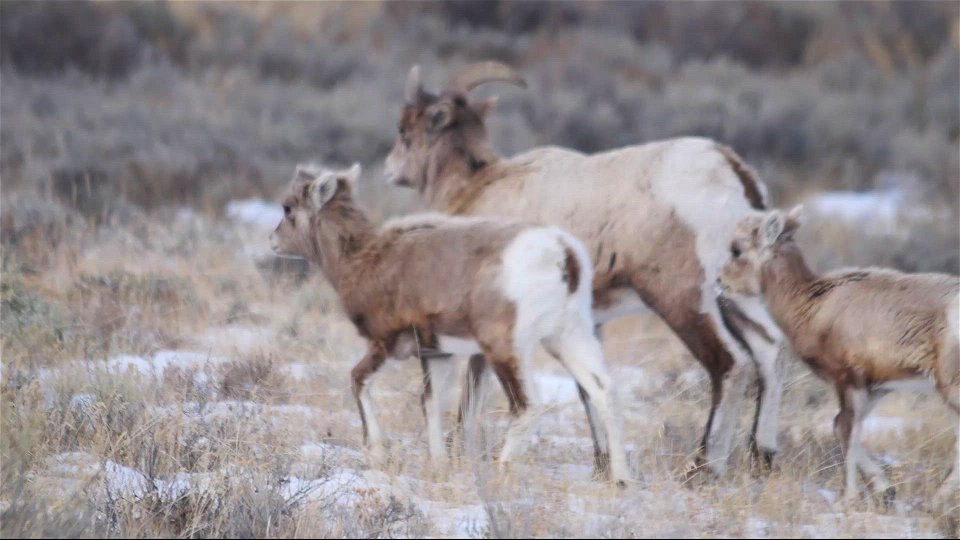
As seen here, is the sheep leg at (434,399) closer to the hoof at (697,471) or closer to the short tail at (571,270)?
the short tail at (571,270)

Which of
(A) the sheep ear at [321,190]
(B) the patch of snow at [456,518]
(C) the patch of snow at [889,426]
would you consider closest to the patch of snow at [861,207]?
(C) the patch of snow at [889,426]

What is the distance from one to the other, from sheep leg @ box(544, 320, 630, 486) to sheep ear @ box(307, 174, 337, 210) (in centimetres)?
164

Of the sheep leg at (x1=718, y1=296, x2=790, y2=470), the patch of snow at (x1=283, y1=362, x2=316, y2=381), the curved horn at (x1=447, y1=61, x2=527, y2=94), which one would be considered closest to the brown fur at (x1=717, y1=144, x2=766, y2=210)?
the sheep leg at (x1=718, y1=296, x2=790, y2=470)

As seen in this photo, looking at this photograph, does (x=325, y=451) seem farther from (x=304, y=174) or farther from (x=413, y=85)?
(x=413, y=85)

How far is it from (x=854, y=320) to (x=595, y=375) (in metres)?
1.41

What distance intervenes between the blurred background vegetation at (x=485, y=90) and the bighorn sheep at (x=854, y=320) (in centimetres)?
618

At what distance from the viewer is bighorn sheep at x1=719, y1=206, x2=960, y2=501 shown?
6.09 meters

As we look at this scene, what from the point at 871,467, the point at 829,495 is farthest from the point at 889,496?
the point at 829,495

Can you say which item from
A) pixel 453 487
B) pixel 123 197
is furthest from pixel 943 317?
pixel 123 197

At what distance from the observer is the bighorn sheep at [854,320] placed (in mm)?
6094

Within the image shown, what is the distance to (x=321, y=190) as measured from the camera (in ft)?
23.3

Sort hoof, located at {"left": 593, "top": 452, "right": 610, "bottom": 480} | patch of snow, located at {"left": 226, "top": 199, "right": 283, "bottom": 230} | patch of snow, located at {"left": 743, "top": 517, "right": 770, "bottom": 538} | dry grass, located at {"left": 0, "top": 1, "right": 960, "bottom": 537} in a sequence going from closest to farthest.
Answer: patch of snow, located at {"left": 743, "top": 517, "right": 770, "bottom": 538}, dry grass, located at {"left": 0, "top": 1, "right": 960, "bottom": 537}, hoof, located at {"left": 593, "top": 452, "right": 610, "bottom": 480}, patch of snow, located at {"left": 226, "top": 199, "right": 283, "bottom": 230}

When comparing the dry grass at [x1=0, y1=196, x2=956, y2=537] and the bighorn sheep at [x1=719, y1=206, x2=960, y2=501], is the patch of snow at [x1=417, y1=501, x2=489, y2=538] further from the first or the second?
the bighorn sheep at [x1=719, y1=206, x2=960, y2=501]

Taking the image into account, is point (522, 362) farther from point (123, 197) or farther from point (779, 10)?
point (779, 10)
